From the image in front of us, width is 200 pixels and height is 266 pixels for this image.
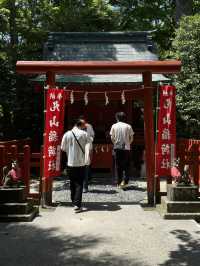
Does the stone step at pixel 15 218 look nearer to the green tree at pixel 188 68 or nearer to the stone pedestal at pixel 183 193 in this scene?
the stone pedestal at pixel 183 193

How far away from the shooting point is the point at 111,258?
21.6 ft

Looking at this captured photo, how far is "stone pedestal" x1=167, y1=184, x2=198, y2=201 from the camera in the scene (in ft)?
31.0

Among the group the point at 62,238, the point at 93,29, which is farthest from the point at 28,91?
the point at 62,238

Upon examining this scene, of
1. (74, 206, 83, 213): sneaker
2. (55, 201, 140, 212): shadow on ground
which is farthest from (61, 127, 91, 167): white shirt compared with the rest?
(55, 201, 140, 212): shadow on ground

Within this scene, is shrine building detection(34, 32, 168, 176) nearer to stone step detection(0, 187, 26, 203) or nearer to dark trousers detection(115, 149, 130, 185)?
dark trousers detection(115, 149, 130, 185)

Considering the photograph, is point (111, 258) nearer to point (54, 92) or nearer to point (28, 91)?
point (54, 92)

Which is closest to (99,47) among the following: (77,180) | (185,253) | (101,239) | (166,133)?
(166,133)

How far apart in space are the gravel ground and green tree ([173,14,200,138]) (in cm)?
383

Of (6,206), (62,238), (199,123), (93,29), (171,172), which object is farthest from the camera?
(93,29)

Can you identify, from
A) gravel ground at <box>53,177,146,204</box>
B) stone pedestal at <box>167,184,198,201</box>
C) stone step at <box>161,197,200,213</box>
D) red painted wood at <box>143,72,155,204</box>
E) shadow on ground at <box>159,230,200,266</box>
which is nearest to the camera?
shadow on ground at <box>159,230,200,266</box>

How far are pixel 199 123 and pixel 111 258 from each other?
36.8 ft

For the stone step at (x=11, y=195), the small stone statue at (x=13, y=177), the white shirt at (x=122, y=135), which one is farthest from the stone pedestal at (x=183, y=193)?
the white shirt at (x=122, y=135)

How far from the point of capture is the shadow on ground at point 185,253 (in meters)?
6.41

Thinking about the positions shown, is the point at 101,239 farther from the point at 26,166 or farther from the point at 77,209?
the point at 26,166
